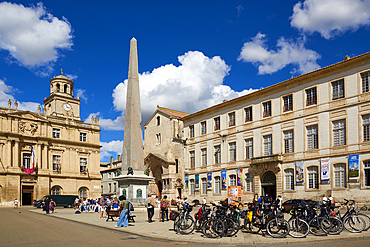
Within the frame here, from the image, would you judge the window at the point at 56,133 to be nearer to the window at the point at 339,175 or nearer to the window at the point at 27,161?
the window at the point at 27,161

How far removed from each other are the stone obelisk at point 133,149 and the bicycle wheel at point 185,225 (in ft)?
27.3

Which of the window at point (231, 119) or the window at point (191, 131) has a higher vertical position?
the window at point (231, 119)

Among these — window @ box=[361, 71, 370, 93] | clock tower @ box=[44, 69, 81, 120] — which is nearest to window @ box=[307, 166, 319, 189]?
window @ box=[361, 71, 370, 93]

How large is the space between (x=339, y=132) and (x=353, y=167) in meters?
3.16

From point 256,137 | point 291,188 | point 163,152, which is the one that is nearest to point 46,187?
point 163,152

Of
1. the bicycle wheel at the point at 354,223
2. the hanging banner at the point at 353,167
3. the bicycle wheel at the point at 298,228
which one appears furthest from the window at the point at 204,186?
the bicycle wheel at the point at 298,228

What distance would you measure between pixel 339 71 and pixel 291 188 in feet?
37.0

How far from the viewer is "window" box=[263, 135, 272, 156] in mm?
35328

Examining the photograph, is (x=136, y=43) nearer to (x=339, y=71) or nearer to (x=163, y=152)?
(x=339, y=71)

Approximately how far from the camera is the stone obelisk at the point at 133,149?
72.0 ft

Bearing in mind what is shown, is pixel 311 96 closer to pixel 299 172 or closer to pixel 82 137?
pixel 299 172

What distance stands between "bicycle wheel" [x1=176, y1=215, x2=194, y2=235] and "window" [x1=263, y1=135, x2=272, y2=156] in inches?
902

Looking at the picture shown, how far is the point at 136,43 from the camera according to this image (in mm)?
25312

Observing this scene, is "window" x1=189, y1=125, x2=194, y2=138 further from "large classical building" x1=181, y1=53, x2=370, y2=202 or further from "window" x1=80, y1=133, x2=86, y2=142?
"window" x1=80, y1=133, x2=86, y2=142
